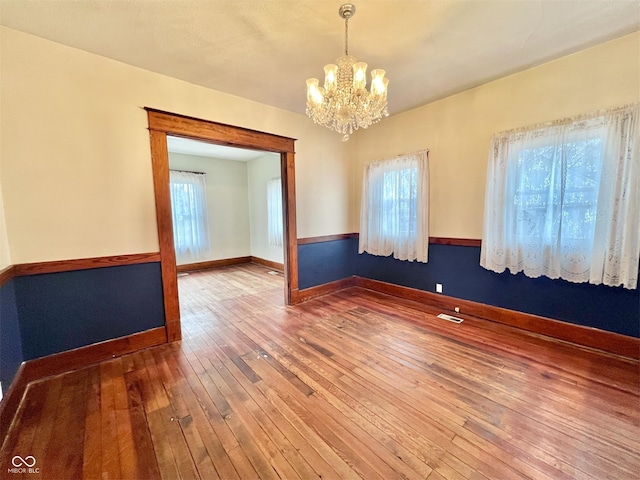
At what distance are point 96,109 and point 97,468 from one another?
2637 millimetres

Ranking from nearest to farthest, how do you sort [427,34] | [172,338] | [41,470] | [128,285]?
[41,470], [427,34], [128,285], [172,338]

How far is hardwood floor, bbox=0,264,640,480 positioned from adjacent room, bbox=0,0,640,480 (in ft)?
0.05

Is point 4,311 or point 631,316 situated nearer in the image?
point 4,311

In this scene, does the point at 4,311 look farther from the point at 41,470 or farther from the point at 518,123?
the point at 518,123

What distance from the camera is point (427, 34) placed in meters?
1.99

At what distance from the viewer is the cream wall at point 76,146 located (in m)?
1.92

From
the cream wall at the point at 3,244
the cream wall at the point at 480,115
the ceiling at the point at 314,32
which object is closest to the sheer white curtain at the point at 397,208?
the cream wall at the point at 480,115

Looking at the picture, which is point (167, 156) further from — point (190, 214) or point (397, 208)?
point (190, 214)

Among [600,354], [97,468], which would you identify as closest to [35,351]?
[97,468]

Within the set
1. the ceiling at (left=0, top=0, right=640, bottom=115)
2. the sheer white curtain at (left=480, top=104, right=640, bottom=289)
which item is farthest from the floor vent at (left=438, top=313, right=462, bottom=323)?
the ceiling at (left=0, top=0, right=640, bottom=115)

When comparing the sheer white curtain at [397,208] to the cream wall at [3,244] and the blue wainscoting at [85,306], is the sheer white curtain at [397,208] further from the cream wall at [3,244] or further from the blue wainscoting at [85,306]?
the cream wall at [3,244]

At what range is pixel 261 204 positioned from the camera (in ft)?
20.8

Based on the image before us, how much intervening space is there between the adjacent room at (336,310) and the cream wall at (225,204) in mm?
3377

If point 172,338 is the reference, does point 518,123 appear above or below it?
above
